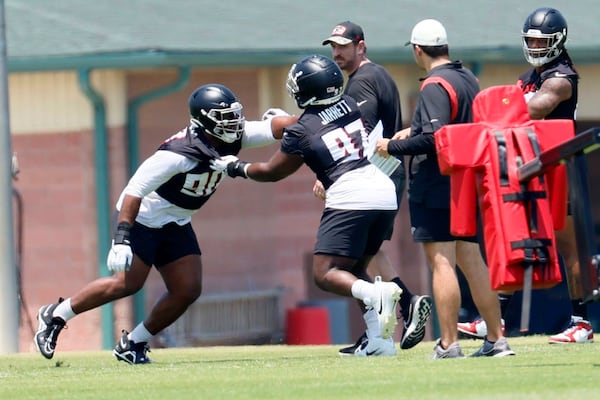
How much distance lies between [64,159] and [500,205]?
27.8 feet

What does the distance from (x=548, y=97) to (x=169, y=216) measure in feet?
8.27

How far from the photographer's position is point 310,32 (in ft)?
56.9

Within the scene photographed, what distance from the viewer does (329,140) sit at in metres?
10.4

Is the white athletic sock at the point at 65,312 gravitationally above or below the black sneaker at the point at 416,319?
above

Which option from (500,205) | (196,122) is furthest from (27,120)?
(500,205)

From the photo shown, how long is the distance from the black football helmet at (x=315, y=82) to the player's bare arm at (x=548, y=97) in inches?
48.3

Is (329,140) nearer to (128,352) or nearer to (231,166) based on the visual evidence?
(231,166)

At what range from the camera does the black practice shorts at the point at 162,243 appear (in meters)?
11.1

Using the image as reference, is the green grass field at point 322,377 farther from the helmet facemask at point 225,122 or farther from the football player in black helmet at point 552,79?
the helmet facemask at point 225,122

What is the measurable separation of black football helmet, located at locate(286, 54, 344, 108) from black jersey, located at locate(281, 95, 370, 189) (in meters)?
0.06

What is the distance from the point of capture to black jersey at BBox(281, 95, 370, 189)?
10352 mm

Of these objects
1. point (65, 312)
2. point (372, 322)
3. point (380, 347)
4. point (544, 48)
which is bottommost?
point (380, 347)

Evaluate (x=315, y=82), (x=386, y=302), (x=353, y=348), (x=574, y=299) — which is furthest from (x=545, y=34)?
(x=353, y=348)

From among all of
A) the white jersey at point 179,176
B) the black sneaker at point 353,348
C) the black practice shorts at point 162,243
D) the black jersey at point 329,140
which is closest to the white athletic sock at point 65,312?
the black practice shorts at point 162,243
